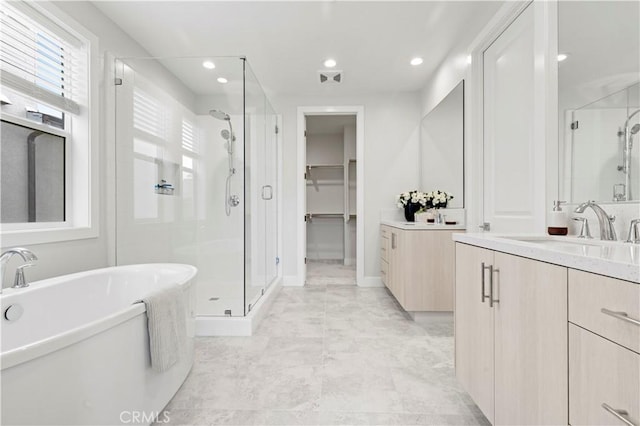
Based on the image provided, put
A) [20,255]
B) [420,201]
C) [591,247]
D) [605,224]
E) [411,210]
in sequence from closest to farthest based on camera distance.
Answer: [591,247], [605,224], [20,255], [420,201], [411,210]

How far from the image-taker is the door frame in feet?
12.8

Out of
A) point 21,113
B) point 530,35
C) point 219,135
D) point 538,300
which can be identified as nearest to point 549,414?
point 538,300

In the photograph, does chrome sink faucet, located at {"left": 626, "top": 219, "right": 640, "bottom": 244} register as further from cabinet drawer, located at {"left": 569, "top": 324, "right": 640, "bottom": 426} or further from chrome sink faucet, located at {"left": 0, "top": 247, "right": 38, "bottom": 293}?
chrome sink faucet, located at {"left": 0, "top": 247, "right": 38, "bottom": 293}

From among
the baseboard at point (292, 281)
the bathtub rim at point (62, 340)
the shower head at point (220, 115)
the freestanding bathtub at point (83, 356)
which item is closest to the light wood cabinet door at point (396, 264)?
the baseboard at point (292, 281)

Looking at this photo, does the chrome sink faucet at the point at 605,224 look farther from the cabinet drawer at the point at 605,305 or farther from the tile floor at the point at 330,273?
the tile floor at the point at 330,273

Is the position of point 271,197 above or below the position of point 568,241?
above

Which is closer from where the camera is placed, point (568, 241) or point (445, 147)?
point (568, 241)

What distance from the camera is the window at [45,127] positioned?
1.76 m

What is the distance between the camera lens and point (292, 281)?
3.97 m

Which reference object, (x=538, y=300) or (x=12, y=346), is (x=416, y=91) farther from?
(x=12, y=346)

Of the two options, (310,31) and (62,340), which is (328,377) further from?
(310,31)

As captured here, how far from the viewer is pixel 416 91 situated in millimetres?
3850

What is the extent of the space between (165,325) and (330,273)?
11.4 feet

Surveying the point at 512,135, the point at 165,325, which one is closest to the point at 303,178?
the point at 512,135
